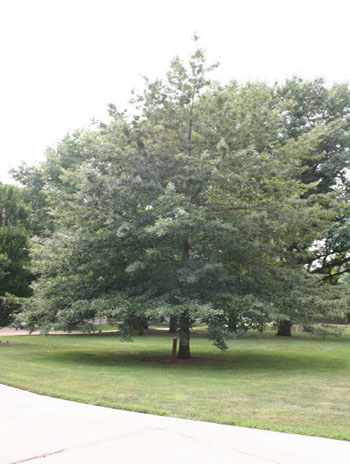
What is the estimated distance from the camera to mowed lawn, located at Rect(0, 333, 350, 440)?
6.73m

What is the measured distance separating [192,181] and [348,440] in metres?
10.0

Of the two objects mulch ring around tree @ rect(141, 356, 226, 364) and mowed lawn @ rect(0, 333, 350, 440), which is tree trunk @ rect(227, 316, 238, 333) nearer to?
mowed lawn @ rect(0, 333, 350, 440)

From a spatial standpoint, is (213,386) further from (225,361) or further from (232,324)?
(225,361)

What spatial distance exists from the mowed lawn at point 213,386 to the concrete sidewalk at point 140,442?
2.32 ft

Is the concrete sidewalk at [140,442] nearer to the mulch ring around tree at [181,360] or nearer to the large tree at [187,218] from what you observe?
the large tree at [187,218]

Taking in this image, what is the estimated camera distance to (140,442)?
483 centimetres

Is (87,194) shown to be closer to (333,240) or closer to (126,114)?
(126,114)

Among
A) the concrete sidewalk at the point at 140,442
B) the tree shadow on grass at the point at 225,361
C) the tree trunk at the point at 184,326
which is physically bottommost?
the tree shadow on grass at the point at 225,361

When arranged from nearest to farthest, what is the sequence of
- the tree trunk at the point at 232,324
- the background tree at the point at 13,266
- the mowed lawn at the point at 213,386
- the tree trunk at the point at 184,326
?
the mowed lawn at the point at 213,386, the tree trunk at the point at 232,324, the tree trunk at the point at 184,326, the background tree at the point at 13,266

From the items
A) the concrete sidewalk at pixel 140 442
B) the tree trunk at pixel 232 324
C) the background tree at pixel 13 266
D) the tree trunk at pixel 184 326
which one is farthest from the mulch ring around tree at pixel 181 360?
the concrete sidewalk at pixel 140 442

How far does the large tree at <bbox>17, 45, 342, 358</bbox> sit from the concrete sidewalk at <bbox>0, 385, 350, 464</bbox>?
7334mm

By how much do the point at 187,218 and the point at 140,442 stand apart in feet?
→ 28.8

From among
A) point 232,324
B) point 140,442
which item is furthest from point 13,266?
point 140,442

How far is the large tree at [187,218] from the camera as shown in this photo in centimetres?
1386
